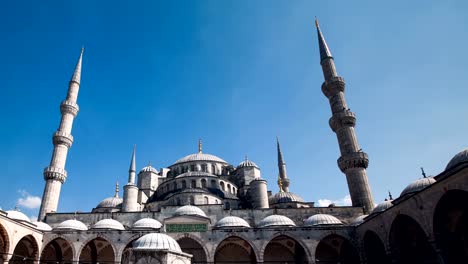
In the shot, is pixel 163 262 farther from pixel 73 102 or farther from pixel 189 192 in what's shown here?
pixel 73 102

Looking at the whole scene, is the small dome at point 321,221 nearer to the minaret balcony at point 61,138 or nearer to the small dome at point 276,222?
the small dome at point 276,222

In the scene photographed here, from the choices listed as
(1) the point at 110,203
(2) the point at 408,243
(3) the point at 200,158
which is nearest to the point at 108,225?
(1) the point at 110,203

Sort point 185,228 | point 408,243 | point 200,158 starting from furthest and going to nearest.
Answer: point 200,158
point 185,228
point 408,243

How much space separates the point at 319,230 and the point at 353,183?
7385 millimetres

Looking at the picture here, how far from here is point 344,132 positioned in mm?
29344

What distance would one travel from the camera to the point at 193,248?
77.5 ft

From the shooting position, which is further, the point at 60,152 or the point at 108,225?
the point at 60,152

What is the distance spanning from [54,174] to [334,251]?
25845 millimetres

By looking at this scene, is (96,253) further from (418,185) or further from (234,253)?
(418,185)

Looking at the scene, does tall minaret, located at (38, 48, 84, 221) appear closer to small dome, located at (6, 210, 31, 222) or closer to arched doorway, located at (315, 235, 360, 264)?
small dome, located at (6, 210, 31, 222)

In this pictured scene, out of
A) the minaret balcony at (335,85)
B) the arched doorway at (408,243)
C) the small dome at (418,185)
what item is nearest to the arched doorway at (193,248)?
the arched doorway at (408,243)

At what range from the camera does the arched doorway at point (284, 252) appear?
78.0 feet

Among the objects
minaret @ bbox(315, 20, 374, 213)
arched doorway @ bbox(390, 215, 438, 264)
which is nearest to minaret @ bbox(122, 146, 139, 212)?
minaret @ bbox(315, 20, 374, 213)

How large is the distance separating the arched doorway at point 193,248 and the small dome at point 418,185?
1464 centimetres
